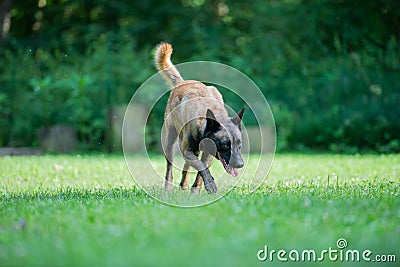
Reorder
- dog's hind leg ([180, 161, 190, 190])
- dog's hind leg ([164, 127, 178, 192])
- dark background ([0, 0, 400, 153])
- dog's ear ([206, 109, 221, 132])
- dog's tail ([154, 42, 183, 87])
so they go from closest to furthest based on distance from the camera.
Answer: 1. dog's ear ([206, 109, 221, 132])
2. dog's hind leg ([180, 161, 190, 190])
3. dog's hind leg ([164, 127, 178, 192])
4. dog's tail ([154, 42, 183, 87])
5. dark background ([0, 0, 400, 153])

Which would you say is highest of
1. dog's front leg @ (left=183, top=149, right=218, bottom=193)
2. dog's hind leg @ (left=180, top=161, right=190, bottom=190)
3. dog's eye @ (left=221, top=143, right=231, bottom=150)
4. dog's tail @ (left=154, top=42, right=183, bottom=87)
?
dog's tail @ (left=154, top=42, right=183, bottom=87)

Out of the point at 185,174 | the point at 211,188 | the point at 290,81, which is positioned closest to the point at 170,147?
the point at 185,174

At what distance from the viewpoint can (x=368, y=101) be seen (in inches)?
520

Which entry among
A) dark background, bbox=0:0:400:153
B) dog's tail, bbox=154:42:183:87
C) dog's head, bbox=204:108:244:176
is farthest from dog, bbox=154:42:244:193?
dark background, bbox=0:0:400:153

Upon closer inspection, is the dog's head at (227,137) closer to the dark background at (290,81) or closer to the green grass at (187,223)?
the green grass at (187,223)

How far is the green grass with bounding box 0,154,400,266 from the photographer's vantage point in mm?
3238

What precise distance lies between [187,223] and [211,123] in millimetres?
1822

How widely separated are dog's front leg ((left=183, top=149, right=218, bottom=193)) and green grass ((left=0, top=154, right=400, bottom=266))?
0.25 m

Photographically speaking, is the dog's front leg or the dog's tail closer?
the dog's front leg

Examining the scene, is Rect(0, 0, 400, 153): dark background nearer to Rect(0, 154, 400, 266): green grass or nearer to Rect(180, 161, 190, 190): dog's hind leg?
Rect(0, 154, 400, 266): green grass

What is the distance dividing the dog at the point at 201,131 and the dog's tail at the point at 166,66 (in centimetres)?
32

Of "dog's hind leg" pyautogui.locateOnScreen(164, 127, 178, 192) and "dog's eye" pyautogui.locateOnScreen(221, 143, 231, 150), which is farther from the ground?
"dog's eye" pyautogui.locateOnScreen(221, 143, 231, 150)

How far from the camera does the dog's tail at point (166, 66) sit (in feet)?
23.9

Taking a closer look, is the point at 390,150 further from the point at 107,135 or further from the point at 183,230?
the point at 183,230
